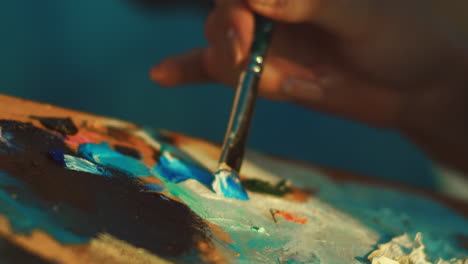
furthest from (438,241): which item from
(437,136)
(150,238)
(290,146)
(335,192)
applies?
(290,146)

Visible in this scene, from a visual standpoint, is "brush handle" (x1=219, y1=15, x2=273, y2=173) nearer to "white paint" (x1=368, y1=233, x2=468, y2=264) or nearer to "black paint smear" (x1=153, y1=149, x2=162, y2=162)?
"black paint smear" (x1=153, y1=149, x2=162, y2=162)

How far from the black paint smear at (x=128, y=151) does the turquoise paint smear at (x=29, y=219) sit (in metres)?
0.22

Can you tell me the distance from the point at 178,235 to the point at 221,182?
0.17 meters

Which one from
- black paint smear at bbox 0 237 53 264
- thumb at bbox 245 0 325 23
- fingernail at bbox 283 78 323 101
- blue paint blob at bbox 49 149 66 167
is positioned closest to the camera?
black paint smear at bbox 0 237 53 264

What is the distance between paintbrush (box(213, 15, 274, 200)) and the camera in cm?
59

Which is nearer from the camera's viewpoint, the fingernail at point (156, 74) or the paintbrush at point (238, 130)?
the paintbrush at point (238, 130)

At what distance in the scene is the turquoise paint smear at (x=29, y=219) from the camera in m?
0.36

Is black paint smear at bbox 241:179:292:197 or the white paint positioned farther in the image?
black paint smear at bbox 241:179:292:197

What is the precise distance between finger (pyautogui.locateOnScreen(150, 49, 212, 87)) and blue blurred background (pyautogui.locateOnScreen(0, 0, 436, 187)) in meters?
0.33

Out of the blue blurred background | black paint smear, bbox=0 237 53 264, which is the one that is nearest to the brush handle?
black paint smear, bbox=0 237 53 264

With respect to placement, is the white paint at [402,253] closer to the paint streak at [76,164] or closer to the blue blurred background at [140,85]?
the paint streak at [76,164]

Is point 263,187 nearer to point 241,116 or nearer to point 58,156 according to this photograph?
point 241,116

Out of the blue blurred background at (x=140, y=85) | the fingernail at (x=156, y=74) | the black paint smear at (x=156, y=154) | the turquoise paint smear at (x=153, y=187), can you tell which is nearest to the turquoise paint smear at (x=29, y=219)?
the turquoise paint smear at (x=153, y=187)

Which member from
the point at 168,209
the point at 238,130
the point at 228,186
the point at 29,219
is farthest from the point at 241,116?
the point at 29,219
